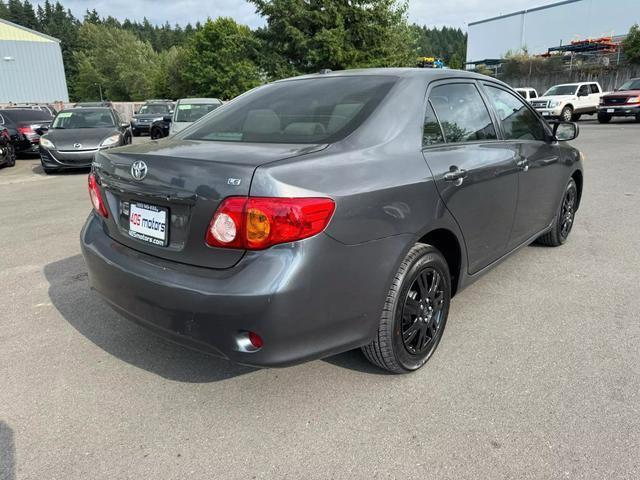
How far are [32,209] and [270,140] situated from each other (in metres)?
6.34

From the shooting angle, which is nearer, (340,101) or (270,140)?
(270,140)

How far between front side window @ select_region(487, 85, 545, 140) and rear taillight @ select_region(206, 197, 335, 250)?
6.93ft

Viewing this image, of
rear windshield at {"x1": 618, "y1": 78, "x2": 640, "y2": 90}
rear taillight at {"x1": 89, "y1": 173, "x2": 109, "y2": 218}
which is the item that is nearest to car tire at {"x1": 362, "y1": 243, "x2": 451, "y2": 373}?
rear taillight at {"x1": 89, "y1": 173, "x2": 109, "y2": 218}

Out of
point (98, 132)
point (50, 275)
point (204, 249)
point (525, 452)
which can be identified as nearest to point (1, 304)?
point (50, 275)

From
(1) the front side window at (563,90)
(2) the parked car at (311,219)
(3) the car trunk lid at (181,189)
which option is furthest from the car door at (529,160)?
(1) the front side window at (563,90)

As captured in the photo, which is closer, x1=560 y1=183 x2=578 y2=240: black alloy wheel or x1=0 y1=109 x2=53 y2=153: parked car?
x1=560 y1=183 x2=578 y2=240: black alloy wheel

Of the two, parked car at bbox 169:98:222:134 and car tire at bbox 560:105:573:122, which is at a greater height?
parked car at bbox 169:98:222:134

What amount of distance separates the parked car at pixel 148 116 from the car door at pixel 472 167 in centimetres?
2218

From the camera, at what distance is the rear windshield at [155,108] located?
26.2m

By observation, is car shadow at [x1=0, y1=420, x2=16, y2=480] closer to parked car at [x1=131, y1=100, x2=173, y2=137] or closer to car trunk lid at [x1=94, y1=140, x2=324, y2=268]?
car trunk lid at [x1=94, y1=140, x2=324, y2=268]

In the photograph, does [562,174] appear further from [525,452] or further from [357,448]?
[357,448]

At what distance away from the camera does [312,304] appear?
2.15m

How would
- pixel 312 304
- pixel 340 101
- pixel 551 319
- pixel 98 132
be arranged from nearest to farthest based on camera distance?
pixel 312 304 < pixel 340 101 < pixel 551 319 < pixel 98 132

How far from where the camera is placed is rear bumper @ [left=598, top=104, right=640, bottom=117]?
21859mm
